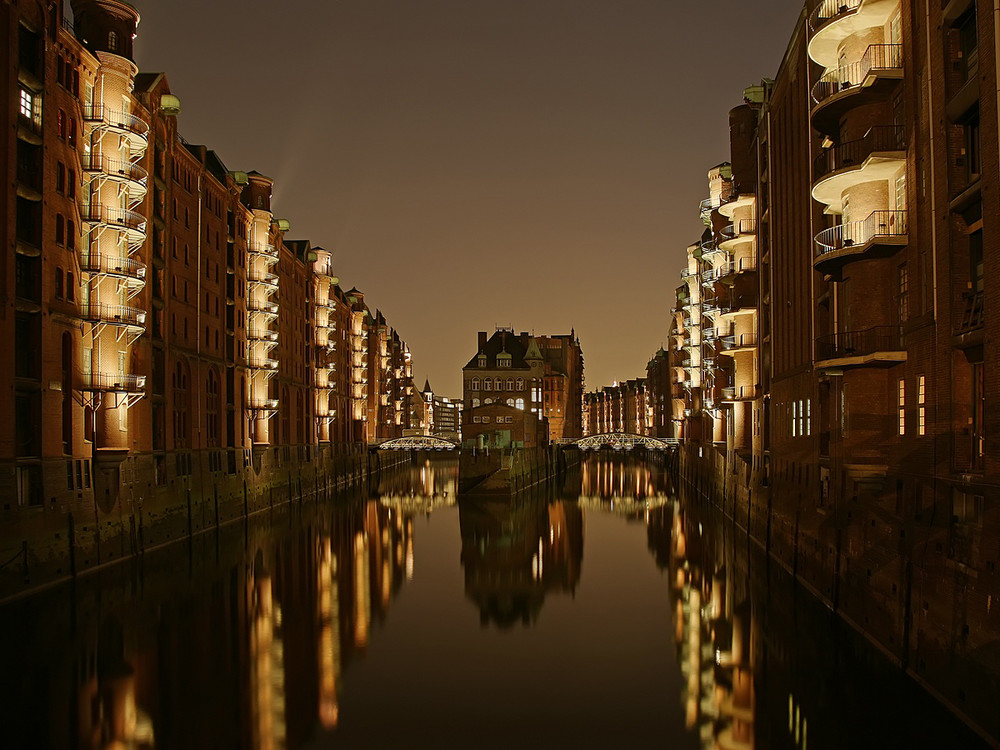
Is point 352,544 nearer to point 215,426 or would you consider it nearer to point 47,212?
point 215,426

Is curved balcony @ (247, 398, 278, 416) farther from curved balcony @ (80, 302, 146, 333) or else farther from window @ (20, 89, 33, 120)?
window @ (20, 89, 33, 120)

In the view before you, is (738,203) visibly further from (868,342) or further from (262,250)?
(262,250)

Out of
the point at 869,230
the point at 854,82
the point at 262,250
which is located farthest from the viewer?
the point at 262,250

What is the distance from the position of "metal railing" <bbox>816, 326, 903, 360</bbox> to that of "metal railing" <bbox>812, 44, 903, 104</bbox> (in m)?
5.97

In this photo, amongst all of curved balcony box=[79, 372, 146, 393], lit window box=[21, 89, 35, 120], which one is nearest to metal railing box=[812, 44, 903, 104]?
lit window box=[21, 89, 35, 120]

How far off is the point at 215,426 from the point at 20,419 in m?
19.9

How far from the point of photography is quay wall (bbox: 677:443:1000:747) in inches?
545

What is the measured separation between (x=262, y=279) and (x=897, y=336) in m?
41.5

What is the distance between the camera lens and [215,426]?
4750 centimetres

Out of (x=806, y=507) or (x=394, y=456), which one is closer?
(x=806, y=507)

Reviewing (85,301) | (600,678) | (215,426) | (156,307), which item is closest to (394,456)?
(215,426)

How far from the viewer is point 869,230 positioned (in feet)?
72.9

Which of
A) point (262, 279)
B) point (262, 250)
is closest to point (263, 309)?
point (262, 279)

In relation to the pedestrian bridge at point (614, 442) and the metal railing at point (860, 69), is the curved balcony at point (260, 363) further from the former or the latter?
the pedestrian bridge at point (614, 442)
